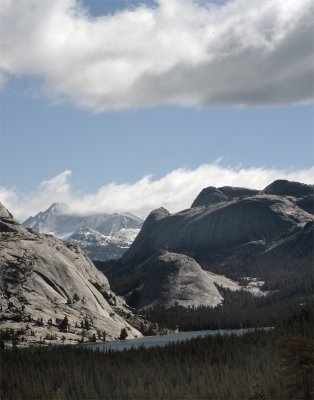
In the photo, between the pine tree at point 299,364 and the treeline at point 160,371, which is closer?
the pine tree at point 299,364

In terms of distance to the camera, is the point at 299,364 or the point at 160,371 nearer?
the point at 299,364

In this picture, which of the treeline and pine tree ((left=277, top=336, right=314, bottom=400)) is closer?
pine tree ((left=277, top=336, right=314, bottom=400))

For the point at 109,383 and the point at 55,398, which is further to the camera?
the point at 109,383

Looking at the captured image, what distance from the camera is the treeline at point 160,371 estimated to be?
99.2m

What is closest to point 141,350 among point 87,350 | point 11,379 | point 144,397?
point 87,350

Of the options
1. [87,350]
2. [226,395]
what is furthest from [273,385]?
[87,350]

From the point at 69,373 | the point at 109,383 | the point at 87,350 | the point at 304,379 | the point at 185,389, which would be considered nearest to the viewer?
the point at 304,379

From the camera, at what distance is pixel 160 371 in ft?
392

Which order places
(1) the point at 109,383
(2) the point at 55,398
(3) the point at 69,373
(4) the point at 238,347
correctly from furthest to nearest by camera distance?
(4) the point at 238,347 → (3) the point at 69,373 → (1) the point at 109,383 → (2) the point at 55,398

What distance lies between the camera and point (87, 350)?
151 m

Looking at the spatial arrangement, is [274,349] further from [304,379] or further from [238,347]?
[304,379]

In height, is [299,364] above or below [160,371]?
above

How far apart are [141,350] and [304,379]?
8545cm

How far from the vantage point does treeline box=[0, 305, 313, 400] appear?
99250 millimetres
